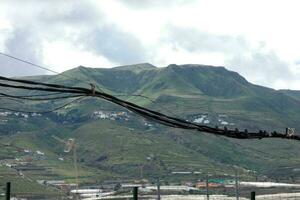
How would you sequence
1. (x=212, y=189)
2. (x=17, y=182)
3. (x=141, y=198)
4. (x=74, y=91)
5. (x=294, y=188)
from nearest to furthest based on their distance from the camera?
1. (x=74, y=91)
2. (x=141, y=198)
3. (x=294, y=188)
4. (x=212, y=189)
5. (x=17, y=182)

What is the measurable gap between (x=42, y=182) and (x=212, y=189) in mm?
78762

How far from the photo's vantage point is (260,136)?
12.8 meters

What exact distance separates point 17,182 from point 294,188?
9788cm

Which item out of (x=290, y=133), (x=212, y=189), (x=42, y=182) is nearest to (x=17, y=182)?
(x=42, y=182)

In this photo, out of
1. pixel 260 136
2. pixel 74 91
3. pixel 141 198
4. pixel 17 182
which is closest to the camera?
pixel 74 91

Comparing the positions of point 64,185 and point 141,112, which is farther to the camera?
point 64,185

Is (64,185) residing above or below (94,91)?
below

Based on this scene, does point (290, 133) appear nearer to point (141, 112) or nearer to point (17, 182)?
point (141, 112)

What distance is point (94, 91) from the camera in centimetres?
961

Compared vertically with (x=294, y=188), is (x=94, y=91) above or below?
above

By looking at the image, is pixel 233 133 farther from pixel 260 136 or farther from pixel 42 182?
pixel 42 182

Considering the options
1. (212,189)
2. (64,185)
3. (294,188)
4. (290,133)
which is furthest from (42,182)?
(290,133)

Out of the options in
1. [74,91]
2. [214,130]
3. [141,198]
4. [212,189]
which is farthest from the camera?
[212,189]

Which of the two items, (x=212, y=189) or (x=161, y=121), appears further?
(x=212, y=189)
